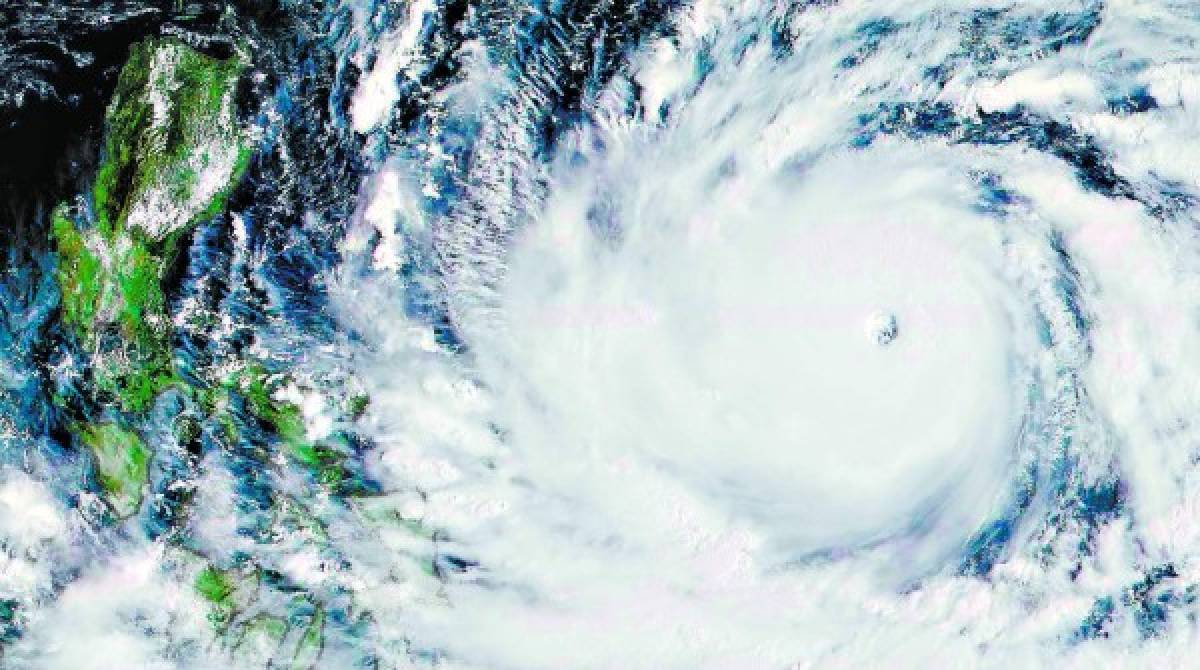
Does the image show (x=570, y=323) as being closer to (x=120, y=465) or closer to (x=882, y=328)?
(x=882, y=328)

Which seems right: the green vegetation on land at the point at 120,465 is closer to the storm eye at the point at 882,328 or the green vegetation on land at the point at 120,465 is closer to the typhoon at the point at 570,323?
the typhoon at the point at 570,323

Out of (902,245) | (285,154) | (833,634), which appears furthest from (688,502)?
(285,154)

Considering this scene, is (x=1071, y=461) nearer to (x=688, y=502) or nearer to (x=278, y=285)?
(x=688, y=502)

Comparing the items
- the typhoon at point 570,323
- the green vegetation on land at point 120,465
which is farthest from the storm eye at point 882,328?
the green vegetation on land at point 120,465

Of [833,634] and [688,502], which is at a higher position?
[688,502]

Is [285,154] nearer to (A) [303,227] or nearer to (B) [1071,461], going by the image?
(A) [303,227]

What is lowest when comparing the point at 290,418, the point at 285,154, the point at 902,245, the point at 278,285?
the point at 290,418

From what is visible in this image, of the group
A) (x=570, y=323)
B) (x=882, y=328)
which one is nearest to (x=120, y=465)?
(x=570, y=323)
